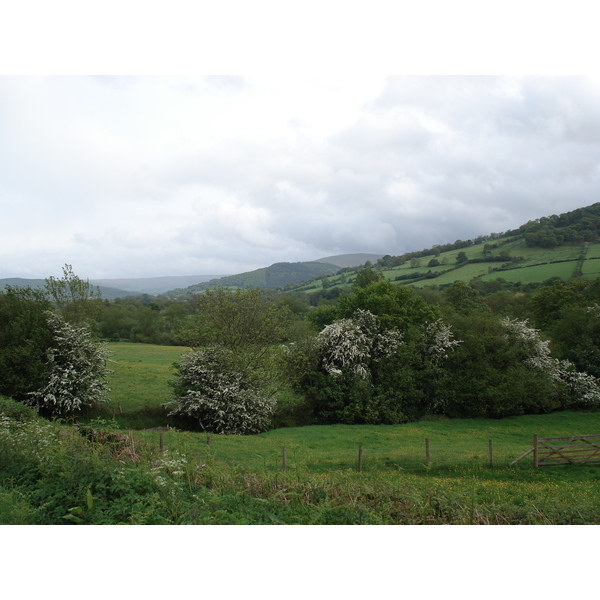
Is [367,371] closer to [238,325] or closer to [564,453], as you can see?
[238,325]

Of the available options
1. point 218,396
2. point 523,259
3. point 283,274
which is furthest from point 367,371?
point 283,274

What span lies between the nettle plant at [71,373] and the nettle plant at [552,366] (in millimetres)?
28721

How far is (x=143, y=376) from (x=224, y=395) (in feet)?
42.0

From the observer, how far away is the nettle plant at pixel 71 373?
20500mm

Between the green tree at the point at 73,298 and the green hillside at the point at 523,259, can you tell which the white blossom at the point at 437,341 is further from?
the green hillside at the point at 523,259

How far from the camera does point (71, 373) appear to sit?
69.1 ft

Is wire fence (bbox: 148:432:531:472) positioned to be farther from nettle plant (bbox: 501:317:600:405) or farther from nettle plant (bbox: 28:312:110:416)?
nettle plant (bbox: 501:317:600:405)

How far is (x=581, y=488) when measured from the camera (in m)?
11.8

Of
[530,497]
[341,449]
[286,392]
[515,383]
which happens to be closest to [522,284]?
[515,383]

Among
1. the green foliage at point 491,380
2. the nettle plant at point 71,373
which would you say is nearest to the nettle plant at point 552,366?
the green foliage at point 491,380

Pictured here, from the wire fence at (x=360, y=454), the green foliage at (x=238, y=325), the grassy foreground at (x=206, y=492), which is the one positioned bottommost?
the wire fence at (x=360, y=454)

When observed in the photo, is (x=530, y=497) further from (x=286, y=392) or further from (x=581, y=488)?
(x=286, y=392)

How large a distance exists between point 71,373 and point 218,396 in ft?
26.2

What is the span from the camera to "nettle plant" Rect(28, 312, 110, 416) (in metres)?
20.5
